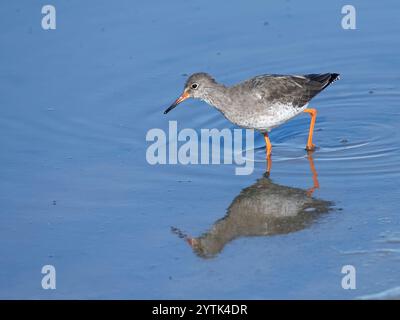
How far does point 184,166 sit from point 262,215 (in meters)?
1.80

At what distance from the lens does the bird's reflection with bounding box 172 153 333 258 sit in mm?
9664

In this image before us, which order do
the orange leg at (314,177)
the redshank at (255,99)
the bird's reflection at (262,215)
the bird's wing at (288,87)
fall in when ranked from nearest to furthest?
1. the bird's reflection at (262,215)
2. the orange leg at (314,177)
3. the redshank at (255,99)
4. the bird's wing at (288,87)

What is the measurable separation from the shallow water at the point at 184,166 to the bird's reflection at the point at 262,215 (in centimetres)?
3

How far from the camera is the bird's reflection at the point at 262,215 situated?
966cm

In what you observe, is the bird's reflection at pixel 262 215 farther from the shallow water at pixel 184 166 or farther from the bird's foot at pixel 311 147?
the bird's foot at pixel 311 147

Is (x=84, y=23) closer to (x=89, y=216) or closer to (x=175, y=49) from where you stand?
(x=175, y=49)

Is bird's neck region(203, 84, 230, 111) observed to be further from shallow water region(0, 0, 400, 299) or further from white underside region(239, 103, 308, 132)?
shallow water region(0, 0, 400, 299)

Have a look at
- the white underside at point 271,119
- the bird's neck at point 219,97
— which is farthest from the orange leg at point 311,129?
the bird's neck at point 219,97

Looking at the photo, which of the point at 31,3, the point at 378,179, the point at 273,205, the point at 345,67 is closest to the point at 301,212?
the point at 273,205

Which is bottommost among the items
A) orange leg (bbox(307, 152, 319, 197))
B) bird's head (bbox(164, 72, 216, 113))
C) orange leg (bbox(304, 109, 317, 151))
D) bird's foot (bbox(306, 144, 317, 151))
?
orange leg (bbox(307, 152, 319, 197))

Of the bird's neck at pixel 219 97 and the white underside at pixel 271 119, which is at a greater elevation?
the bird's neck at pixel 219 97

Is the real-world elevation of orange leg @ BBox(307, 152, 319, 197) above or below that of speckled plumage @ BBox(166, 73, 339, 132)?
below

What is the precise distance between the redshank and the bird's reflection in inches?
45.7

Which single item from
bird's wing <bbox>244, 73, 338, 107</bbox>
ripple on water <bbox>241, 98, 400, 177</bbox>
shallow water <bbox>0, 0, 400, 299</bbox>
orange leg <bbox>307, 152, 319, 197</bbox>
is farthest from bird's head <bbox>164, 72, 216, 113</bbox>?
orange leg <bbox>307, 152, 319, 197</bbox>
